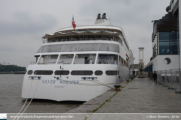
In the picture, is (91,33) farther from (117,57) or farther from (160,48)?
(160,48)

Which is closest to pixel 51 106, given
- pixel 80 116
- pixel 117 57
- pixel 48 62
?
pixel 48 62

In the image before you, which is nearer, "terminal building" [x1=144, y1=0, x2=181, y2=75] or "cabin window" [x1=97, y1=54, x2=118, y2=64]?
"cabin window" [x1=97, y1=54, x2=118, y2=64]

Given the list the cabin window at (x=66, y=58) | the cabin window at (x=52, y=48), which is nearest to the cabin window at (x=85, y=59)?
the cabin window at (x=66, y=58)

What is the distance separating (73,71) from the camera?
637 inches

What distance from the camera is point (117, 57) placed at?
19094 millimetres

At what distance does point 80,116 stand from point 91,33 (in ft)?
47.3

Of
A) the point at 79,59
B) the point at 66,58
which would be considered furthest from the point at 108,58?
the point at 66,58

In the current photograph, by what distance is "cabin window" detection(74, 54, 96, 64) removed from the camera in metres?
17.7

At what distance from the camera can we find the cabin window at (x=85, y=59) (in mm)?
17653

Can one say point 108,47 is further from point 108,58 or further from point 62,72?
point 62,72

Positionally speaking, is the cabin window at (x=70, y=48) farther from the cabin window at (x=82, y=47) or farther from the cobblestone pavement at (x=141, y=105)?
the cobblestone pavement at (x=141, y=105)

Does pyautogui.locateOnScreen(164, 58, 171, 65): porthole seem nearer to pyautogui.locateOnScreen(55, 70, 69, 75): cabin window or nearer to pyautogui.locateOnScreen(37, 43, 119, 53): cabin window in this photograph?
pyautogui.locateOnScreen(37, 43, 119, 53): cabin window

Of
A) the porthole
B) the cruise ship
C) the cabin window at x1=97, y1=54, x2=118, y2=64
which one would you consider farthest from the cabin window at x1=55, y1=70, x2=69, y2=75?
the porthole

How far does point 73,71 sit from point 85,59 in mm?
2383
